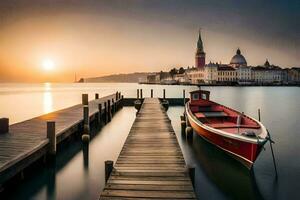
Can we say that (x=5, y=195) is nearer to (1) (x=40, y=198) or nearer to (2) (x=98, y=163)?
(1) (x=40, y=198)

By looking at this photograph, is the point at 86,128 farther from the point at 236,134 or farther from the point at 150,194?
the point at 150,194

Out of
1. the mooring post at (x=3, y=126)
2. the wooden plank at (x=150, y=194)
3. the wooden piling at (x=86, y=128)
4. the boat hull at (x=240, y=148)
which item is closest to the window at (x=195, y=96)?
the boat hull at (x=240, y=148)

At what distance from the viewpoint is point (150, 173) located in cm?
837

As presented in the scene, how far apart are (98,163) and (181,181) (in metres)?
8.35

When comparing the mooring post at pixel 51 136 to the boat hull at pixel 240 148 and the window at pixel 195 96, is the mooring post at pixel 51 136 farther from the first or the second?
the window at pixel 195 96

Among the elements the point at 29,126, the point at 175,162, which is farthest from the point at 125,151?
the point at 29,126

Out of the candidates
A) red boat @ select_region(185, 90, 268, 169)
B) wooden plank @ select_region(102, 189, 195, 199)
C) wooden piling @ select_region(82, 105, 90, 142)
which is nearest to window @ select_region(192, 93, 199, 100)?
red boat @ select_region(185, 90, 268, 169)

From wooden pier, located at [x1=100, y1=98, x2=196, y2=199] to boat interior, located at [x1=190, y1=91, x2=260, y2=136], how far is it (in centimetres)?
384

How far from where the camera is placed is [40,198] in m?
10.7

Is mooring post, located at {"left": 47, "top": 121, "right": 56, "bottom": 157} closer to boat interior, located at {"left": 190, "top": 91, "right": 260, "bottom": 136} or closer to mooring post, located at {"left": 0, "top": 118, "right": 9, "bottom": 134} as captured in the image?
mooring post, located at {"left": 0, "top": 118, "right": 9, "bottom": 134}

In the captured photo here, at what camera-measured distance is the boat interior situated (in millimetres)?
14745

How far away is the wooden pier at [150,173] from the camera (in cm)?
694

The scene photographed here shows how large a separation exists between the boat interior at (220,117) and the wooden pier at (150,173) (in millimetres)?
3842

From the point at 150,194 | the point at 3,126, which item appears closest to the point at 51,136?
the point at 3,126
